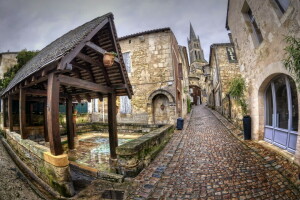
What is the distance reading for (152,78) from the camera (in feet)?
36.1

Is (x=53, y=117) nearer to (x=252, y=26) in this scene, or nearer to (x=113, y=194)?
(x=113, y=194)

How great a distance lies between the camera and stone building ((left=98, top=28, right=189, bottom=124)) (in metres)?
10.6

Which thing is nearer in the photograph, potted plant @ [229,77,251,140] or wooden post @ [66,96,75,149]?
potted plant @ [229,77,251,140]

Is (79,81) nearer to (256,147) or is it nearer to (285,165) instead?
(285,165)

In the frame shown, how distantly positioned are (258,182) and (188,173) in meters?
1.39

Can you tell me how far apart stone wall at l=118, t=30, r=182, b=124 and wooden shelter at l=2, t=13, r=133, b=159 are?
5.61 meters

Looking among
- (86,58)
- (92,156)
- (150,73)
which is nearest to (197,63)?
(150,73)

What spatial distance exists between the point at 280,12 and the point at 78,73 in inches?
251

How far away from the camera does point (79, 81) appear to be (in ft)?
11.9

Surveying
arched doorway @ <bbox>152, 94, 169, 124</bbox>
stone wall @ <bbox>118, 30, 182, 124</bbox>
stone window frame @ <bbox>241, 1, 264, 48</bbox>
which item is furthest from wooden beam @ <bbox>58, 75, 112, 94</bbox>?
arched doorway @ <bbox>152, 94, 169, 124</bbox>

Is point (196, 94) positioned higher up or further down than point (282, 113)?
higher up

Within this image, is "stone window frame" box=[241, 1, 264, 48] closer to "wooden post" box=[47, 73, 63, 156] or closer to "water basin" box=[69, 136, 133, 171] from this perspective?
"wooden post" box=[47, 73, 63, 156]

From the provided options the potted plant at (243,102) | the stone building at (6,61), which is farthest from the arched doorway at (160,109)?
the stone building at (6,61)

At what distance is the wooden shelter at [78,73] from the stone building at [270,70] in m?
4.43
